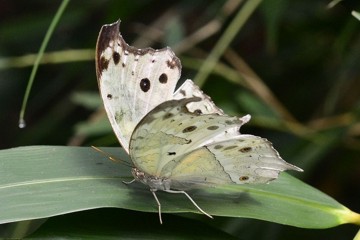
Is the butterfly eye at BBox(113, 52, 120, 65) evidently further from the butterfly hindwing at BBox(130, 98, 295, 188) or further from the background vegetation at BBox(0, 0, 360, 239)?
the background vegetation at BBox(0, 0, 360, 239)

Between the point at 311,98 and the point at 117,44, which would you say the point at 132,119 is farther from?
the point at 311,98

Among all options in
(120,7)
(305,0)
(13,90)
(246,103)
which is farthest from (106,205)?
(13,90)

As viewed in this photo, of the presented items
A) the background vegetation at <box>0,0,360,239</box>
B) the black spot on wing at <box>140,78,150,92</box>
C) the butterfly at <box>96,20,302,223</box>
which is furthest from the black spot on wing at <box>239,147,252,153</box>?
the background vegetation at <box>0,0,360,239</box>

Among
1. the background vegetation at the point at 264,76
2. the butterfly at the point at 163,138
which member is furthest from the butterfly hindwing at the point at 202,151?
the background vegetation at the point at 264,76

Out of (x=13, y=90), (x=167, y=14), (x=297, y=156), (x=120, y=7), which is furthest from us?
(x=13, y=90)

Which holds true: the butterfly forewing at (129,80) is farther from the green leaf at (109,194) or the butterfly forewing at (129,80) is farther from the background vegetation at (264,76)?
the background vegetation at (264,76)

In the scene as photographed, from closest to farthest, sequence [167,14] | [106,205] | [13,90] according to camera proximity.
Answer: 1. [106,205]
2. [167,14]
3. [13,90]
